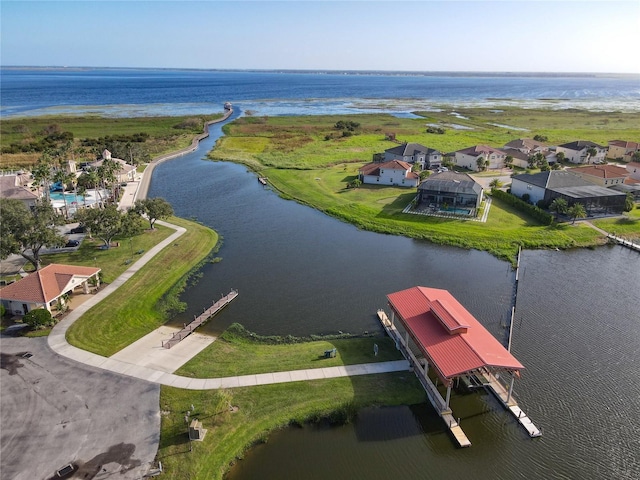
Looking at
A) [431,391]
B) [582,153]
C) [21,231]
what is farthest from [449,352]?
[582,153]

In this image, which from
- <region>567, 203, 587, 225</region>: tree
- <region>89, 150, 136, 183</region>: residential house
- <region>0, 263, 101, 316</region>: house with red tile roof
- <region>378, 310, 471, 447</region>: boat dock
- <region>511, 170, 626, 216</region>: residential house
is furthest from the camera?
<region>89, 150, 136, 183</region>: residential house

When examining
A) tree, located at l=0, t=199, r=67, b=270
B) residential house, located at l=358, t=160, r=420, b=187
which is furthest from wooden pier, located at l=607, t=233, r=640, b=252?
tree, located at l=0, t=199, r=67, b=270

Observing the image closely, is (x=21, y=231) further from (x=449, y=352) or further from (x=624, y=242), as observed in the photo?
(x=624, y=242)

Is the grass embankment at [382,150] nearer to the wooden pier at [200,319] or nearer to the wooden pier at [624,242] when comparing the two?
the wooden pier at [624,242]

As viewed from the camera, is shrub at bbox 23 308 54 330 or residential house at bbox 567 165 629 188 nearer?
shrub at bbox 23 308 54 330

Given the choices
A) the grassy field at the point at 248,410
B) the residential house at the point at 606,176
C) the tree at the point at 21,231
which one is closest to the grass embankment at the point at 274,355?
the grassy field at the point at 248,410

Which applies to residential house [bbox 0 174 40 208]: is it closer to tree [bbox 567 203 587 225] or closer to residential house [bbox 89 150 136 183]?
residential house [bbox 89 150 136 183]
